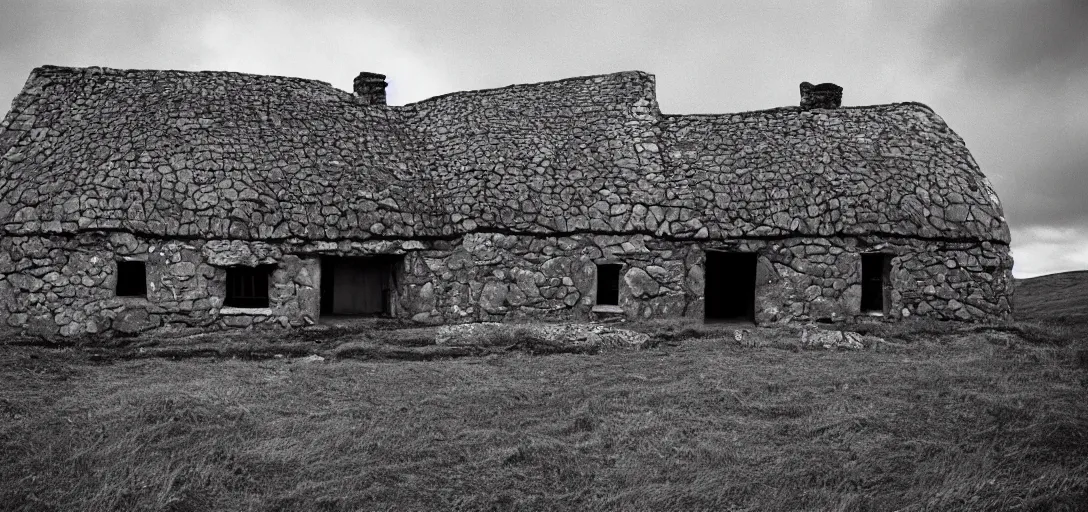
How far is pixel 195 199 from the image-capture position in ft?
49.9

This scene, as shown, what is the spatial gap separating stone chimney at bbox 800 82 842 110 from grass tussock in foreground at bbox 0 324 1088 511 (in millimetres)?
9586

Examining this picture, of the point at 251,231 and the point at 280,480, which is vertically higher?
the point at 251,231

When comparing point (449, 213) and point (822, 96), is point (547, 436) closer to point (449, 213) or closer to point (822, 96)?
point (449, 213)

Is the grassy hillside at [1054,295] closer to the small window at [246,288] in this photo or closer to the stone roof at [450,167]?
the stone roof at [450,167]

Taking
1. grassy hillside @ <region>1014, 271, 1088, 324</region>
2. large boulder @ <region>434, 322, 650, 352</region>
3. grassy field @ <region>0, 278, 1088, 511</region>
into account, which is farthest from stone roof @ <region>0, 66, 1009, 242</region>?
grassy hillside @ <region>1014, 271, 1088, 324</region>

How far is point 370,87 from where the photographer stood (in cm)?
1955

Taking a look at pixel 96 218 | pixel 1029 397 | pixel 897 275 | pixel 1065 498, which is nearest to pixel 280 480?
pixel 1065 498

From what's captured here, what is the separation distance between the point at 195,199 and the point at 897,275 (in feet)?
51.0

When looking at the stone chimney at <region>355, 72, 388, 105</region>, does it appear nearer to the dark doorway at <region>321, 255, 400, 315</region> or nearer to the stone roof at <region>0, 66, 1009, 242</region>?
the stone roof at <region>0, 66, 1009, 242</region>

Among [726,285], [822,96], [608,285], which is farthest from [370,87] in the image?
[822,96]

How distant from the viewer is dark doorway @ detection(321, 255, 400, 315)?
17.9 m

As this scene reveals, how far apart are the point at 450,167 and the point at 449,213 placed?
1582mm

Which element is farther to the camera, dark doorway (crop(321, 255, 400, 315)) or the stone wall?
dark doorway (crop(321, 255, 400, 315))

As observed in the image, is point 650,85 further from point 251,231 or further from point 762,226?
point 251,231
